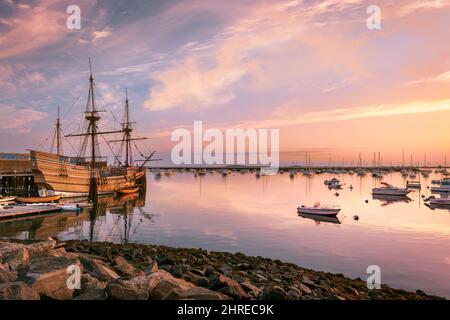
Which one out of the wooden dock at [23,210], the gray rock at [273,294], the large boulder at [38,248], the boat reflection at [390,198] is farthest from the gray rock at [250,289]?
the boat reflection at [390,198]

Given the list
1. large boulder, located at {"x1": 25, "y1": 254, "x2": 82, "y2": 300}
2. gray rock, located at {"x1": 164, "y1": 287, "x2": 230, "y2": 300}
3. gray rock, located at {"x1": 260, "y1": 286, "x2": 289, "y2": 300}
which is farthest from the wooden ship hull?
gray rock, located at {"x1": 260, "y1": 286, "x2": 289, "y2": 300}

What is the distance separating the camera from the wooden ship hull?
53.6m

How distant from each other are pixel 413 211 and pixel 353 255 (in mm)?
29409

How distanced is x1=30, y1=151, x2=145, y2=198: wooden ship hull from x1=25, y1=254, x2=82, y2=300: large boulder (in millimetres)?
49685

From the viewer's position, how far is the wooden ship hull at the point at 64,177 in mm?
Result: 53625

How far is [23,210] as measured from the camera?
120ft

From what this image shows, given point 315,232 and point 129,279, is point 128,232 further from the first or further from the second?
point 129,279

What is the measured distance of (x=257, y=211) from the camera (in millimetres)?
45812

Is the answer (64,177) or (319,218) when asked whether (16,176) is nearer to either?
(64,177)

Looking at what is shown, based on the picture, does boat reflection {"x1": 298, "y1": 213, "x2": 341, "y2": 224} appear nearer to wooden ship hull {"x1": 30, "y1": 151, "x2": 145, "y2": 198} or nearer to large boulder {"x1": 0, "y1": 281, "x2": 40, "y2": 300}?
large boulder {"x1": 0, "y1": 281, "x2": 40, "y2": 300}

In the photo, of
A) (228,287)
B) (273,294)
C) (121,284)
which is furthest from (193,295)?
(273,294)

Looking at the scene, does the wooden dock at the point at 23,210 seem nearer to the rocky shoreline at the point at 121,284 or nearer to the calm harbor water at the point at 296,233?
the calm harbor water at the point at 296,233

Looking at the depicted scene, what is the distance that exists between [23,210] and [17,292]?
33.9 metres
